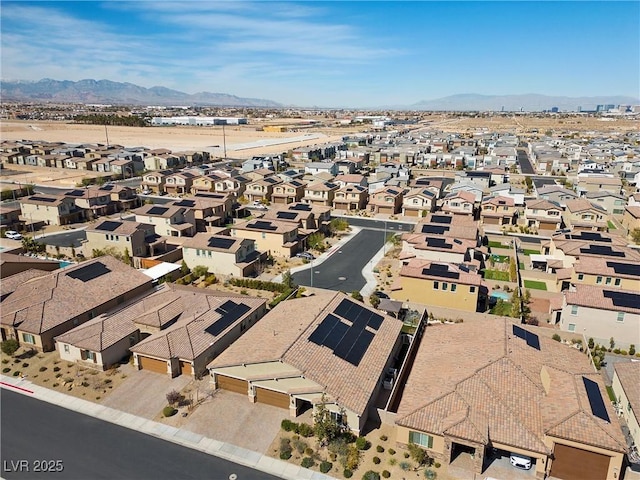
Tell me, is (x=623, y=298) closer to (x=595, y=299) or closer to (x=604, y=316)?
(x=595, y=299)

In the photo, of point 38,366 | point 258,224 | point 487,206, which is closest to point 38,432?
point 38,366

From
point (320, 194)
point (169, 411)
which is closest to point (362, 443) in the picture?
point (169, 411)

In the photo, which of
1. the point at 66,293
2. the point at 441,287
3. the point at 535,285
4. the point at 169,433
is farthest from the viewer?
the point at 535,285

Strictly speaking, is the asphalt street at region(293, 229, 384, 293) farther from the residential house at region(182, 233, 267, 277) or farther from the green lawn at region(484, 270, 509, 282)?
the green lawn at region(484, 270, 509, 282)

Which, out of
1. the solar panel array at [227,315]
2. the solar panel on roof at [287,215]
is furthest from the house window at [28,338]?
the solar panel on roof at [287,215]

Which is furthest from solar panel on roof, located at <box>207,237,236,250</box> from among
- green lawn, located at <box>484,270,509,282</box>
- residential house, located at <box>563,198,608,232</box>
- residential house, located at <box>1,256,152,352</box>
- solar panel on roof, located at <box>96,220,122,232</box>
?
residential house, located at <box>563,198,608,232</box>
